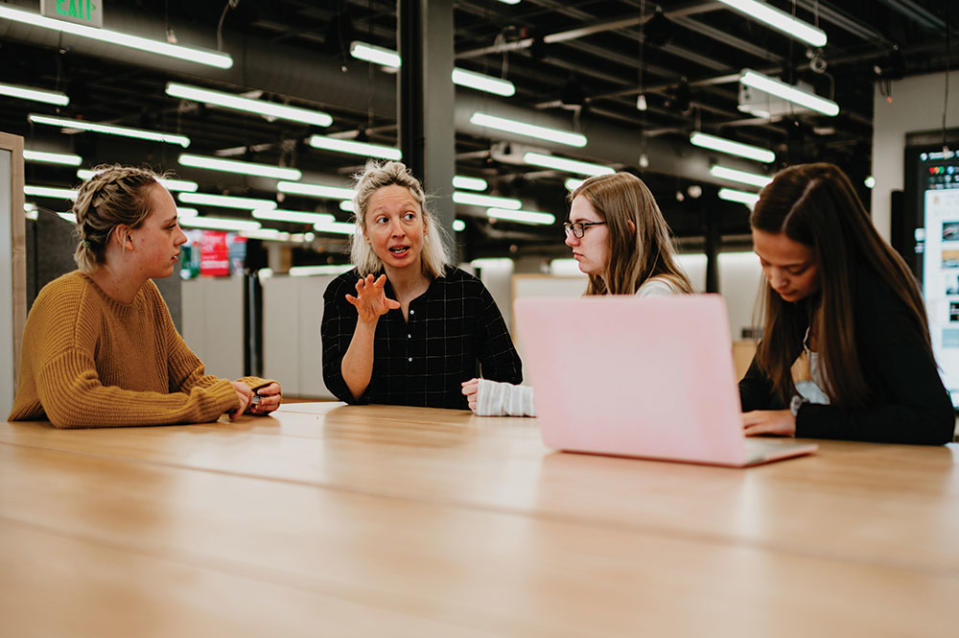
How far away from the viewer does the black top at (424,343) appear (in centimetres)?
244

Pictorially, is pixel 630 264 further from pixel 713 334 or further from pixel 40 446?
pixel 40 446

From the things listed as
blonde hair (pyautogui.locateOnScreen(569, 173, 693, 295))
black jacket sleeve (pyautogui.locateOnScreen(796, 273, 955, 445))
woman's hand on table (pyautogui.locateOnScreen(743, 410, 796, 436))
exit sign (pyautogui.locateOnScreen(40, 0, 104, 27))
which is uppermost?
exit sign (pyautogui.locateOnScreen(40, 0, 104, 27))

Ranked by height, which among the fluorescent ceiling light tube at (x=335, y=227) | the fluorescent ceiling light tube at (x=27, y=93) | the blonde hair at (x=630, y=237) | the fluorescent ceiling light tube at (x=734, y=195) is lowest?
the blonde hair at (x=630, y=237)

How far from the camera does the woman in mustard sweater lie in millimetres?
1699

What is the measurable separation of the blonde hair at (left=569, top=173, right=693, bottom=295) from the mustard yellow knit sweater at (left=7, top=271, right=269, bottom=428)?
3.10ft

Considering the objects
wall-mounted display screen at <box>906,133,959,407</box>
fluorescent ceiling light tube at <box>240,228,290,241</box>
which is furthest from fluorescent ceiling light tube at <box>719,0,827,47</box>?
fluorescent ceiling light tube at <box>240,228,290,241</box>

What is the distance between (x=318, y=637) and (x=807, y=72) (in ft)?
34.2

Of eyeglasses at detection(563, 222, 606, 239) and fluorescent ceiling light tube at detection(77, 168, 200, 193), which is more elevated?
fluorescent ceiling light tube at detection(77, 168, 200, 193)

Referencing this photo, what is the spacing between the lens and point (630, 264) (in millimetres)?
2107

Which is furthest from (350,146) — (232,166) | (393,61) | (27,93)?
(27,93)

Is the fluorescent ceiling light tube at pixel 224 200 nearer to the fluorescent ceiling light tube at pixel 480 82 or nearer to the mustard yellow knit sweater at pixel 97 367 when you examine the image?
the fluorescent ceiling light tube at pixel 480 82

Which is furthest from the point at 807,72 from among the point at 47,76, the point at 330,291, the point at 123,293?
the point at 123,293

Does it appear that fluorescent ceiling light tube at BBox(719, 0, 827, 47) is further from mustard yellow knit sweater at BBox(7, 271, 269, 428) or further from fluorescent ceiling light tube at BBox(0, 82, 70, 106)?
fluorescent ceiling light tube at BBox(0, 82, 70, 106)

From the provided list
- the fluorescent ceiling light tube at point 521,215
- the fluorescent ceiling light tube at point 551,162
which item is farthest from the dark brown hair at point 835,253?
the fluorescent ceiling light tube at point 521,215
